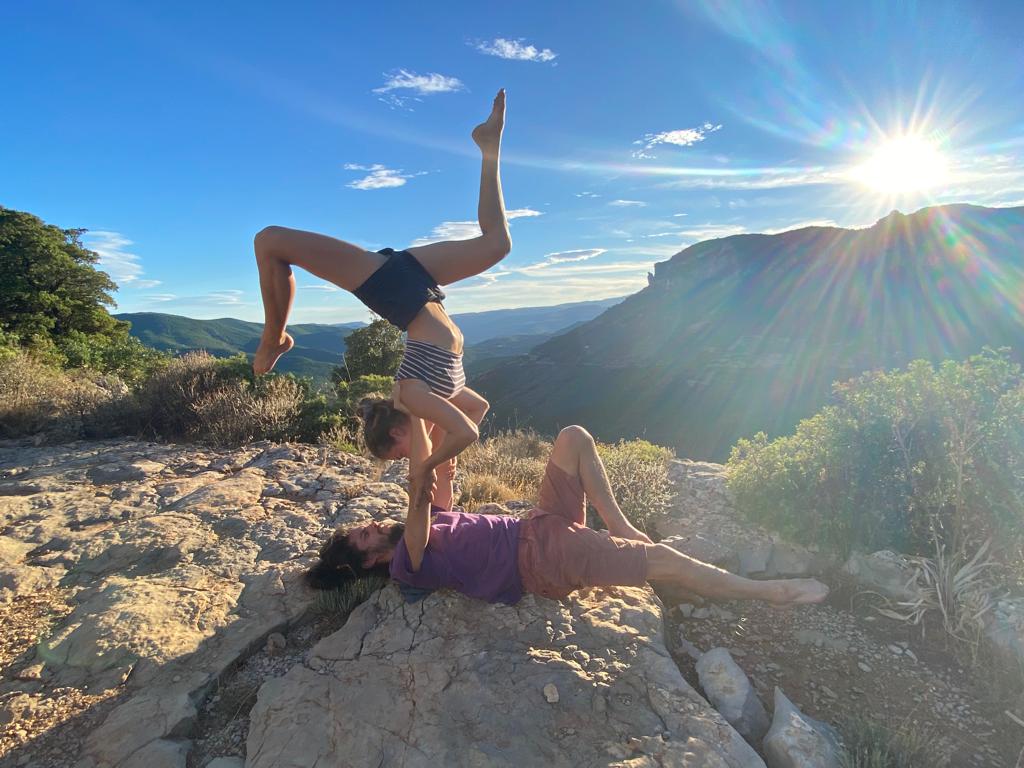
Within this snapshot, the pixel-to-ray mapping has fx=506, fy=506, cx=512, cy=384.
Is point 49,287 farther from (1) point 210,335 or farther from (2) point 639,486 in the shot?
(1) point 210,335

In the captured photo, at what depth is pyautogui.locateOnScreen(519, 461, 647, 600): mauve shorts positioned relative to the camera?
110 inches

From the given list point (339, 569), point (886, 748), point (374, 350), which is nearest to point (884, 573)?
point (886, 748)

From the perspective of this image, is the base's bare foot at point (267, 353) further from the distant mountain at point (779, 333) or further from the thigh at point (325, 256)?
the distant mountain at point (779, 333)

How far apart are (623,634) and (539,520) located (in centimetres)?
75

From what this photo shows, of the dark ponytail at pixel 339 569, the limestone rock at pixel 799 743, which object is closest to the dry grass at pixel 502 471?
the dark ponytail at pixel 339 569

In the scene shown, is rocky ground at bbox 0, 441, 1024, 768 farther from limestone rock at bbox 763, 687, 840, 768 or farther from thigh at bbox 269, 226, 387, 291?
thigh at bbox 269, 226, 387, 291

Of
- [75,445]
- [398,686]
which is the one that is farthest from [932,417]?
[75,445]

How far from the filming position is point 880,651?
258 cm

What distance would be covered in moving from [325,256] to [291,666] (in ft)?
6.98

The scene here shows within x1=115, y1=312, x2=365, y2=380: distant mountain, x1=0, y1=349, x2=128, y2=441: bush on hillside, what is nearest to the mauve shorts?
x1=0, y1=349, x2=128, y2=441: bush on hillside

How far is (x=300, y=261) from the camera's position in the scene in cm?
244

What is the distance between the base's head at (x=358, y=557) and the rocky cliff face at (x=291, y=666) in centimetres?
20

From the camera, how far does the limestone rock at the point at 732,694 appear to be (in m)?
2.19

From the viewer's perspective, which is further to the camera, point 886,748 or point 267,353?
point 267,353
